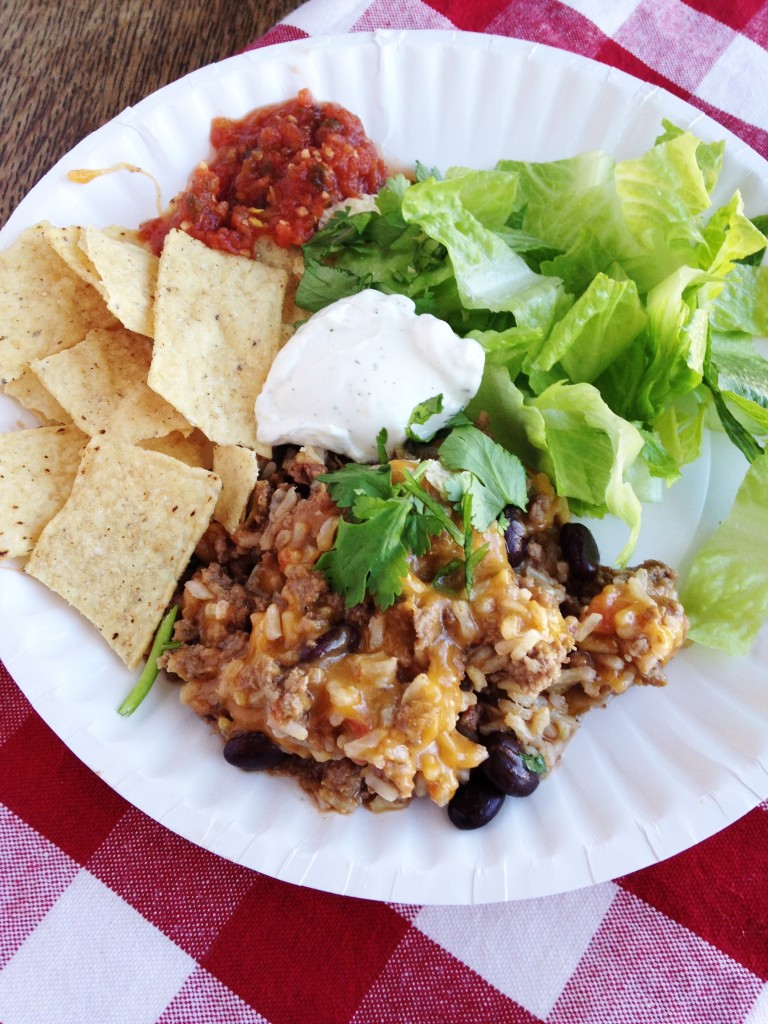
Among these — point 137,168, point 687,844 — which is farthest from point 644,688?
point 137,168

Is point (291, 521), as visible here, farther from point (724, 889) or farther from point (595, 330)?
point (724, 889)

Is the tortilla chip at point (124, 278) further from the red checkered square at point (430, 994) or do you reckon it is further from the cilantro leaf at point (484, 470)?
the red checkered square at point (430, 994)

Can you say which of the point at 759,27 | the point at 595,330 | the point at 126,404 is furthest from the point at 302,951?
the point at 759,27

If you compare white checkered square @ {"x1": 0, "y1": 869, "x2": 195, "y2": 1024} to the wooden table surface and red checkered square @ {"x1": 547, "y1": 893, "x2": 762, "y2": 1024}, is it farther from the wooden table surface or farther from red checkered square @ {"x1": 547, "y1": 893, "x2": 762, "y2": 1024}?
the wooden table surface

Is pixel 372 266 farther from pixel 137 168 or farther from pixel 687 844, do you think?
pixel 687 844

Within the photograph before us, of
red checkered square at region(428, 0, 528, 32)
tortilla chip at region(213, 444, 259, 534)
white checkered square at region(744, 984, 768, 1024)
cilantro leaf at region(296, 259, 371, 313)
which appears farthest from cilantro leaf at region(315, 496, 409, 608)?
red checkered square at region(428, 0, 528, 32)

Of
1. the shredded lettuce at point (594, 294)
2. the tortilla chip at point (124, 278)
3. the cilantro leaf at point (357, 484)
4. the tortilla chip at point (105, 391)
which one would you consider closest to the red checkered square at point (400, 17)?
the shredded lettuce at point (594, 294)
